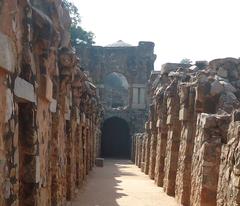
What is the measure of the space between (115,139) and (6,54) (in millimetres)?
30337

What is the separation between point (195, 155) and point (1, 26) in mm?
5473

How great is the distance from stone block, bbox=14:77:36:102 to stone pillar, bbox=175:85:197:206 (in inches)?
219

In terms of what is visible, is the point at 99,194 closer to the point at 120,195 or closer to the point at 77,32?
the point at 120,195

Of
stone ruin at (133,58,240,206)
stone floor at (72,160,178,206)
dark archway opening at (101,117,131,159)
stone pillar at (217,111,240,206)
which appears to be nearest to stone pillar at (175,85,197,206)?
stone ruin at (133,58,240,206)

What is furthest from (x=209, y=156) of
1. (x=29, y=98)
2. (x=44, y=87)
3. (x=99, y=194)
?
(x=99, y=194)

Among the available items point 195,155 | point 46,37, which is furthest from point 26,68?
point 195,155

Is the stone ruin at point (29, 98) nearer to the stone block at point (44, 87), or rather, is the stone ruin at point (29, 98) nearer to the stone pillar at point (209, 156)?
the stone block at point (44, 87)

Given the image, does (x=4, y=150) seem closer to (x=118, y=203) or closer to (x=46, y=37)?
(x=46, y=37)

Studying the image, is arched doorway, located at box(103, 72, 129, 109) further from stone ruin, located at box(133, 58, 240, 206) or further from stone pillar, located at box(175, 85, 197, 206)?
→ stone pillar, located at box(175, 85, 197, 206)

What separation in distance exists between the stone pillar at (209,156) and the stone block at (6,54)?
419cm

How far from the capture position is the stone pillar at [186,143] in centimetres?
965

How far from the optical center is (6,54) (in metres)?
3.51

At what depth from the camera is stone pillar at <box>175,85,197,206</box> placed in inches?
380

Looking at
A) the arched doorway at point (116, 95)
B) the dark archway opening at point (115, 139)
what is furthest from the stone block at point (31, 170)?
the arched doorway at point (116, 95)
